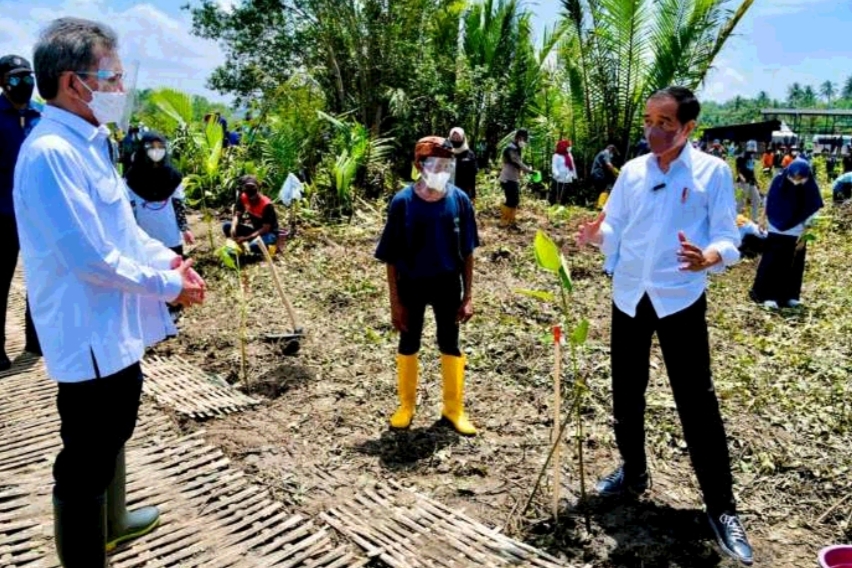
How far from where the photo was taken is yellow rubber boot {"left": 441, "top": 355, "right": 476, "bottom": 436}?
12.0 ft

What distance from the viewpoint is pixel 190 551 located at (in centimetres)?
264

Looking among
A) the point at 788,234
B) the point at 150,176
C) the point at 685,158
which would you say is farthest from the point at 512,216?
the point at 685,158

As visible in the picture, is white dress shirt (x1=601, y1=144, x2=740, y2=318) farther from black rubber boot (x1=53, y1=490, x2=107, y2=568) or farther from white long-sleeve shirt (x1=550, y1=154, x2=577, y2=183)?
white long-sleeve shirt (x1=550, y1=154, x2=577, y2=183)

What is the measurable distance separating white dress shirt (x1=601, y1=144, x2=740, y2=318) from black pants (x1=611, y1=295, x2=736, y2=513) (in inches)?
2.5

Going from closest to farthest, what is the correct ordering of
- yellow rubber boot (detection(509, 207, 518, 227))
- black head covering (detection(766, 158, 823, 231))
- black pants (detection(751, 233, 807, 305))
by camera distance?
black head covering (detection(766, 158, 823, 231)), black pants (detection(751, 233, 807, 305)), yellow rubber boot (detection(509, 207, 518, 227))

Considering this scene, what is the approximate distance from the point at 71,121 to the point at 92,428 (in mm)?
879

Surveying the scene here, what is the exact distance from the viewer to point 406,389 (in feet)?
12.3

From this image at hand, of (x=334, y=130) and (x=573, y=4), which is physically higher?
(x=573, y=4)

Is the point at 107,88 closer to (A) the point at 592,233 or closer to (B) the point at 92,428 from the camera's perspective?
(B) the point at 92,428

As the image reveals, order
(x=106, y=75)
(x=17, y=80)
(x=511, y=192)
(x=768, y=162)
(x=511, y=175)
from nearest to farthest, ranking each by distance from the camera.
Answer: (x=106, y=75) < (x=17, y=80) < (x=511, y=175) < (x=511, y=192) < (x=768, y=162)

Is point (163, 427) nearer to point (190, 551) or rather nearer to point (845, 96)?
point (190, 551)

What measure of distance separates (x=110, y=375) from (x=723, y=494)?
2240mm

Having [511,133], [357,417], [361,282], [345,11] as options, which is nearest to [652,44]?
[511,133]

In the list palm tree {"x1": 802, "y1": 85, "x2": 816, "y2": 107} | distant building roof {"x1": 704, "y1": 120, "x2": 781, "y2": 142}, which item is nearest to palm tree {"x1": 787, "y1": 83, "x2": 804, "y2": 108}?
palm tree {"x1": 802, "y1": 85, "x2": 816, "y2": 107}
